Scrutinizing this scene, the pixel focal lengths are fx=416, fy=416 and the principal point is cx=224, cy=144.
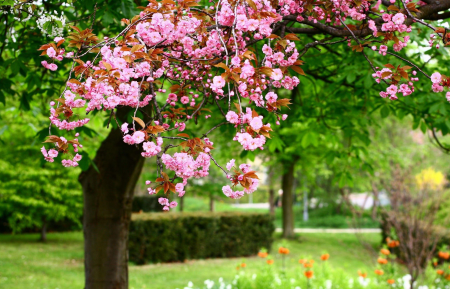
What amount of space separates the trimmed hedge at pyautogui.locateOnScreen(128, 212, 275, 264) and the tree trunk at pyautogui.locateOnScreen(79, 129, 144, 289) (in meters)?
6.06

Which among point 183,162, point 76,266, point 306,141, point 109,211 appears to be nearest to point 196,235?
point 76,266

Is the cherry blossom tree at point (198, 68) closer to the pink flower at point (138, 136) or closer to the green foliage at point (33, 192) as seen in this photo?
the pink flower at point (138, 136)

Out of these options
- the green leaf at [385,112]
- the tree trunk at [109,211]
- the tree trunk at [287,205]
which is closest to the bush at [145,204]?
the tree trunk at [287,205]

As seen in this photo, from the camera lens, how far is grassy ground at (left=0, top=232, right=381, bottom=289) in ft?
26.7

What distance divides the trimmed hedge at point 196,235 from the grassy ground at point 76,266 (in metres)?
0.37

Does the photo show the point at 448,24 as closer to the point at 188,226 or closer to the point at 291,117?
the point at 291,117

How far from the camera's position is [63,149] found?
5.82 feet

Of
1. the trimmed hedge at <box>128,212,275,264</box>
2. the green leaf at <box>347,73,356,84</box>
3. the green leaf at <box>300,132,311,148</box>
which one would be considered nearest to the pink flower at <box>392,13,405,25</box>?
the green leaf at <box>347,73,356,84</box>

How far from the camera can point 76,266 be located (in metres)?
10.0

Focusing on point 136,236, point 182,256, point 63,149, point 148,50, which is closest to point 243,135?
point 148,50

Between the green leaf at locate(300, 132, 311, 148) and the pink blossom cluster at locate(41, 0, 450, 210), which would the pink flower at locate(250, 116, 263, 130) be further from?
the green leaf at locate(300, 132, 311, 148)

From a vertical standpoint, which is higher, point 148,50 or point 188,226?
point 148,50

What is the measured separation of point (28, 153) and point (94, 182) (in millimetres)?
8416

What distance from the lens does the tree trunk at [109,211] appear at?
4.22 meters
